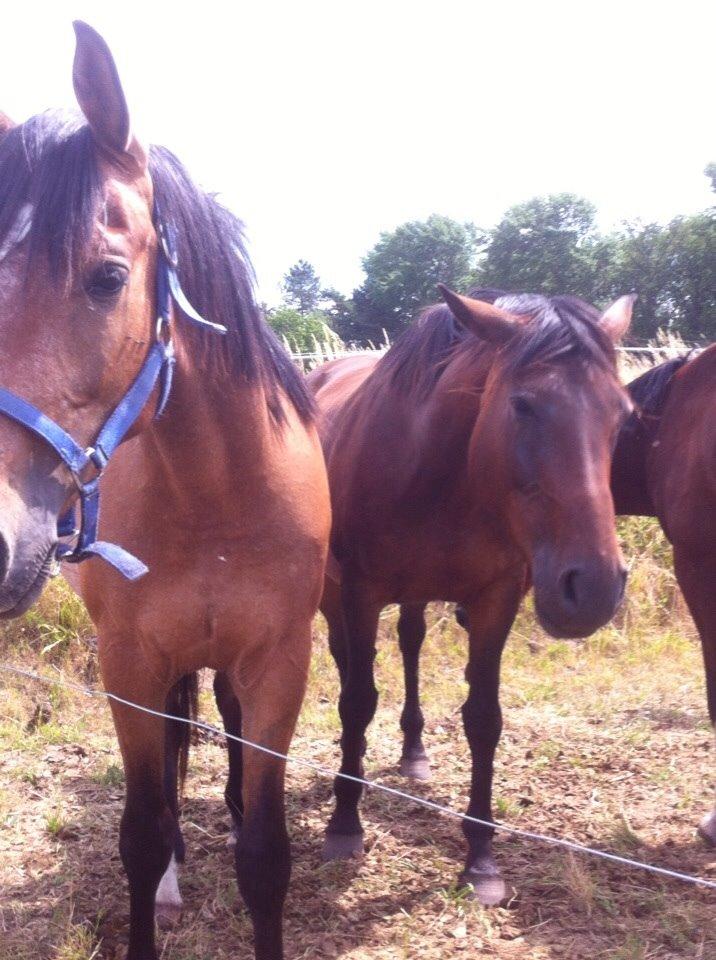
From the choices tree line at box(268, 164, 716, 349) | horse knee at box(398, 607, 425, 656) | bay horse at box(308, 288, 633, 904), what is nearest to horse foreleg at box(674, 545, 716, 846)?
bay horse at box(308, 288, 633, 904)

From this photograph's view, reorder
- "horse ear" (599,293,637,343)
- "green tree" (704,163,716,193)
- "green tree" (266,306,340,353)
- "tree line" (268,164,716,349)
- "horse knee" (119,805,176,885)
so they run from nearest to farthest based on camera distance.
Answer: "horse knee" (119,805,176,885) < "horse ear" (599,293,637,343) < "green tree" (266,306,340,353) < "tree line" (268,164,716,349) < "green tree" (704,163,716,193)

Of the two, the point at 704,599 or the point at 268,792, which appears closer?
the point at 268,792

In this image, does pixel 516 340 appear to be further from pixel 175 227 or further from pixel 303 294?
pixel 303 294

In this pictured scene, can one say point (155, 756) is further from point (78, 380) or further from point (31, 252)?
point (31, 252)

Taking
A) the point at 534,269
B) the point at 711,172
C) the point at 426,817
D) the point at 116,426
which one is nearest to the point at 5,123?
the point at 116,426

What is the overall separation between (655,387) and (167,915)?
2.96 meters

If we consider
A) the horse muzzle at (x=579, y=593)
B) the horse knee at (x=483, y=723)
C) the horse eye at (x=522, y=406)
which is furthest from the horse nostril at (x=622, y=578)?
the horse knee at (x=483, y=723)

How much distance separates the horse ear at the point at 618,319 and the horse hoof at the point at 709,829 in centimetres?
196

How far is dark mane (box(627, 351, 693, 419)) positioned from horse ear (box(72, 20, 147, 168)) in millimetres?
2802

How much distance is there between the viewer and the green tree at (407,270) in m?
9.65

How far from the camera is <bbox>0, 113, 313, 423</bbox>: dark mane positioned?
5.05 feet

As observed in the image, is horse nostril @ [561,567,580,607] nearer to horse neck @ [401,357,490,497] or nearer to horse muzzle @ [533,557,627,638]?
horse muzzle @ [533,557,627,638]

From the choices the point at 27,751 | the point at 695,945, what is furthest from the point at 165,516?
the point at 27,751

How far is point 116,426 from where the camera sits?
1.67 metres
